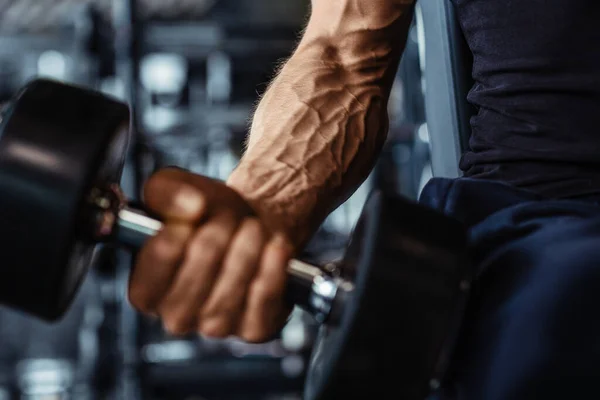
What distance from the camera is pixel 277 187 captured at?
0.63 metres

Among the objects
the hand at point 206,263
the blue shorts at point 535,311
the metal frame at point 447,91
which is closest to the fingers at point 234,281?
the hand at point 206,263

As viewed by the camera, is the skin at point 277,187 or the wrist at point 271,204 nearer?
the skin at point 277,187

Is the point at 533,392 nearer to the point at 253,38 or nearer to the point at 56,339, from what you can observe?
the point at 253,38

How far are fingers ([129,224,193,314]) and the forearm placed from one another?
0.11 meters

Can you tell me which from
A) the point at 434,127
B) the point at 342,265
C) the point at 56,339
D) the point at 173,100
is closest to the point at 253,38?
the point at 173,100

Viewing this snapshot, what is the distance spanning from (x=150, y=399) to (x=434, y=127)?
181 centimetres

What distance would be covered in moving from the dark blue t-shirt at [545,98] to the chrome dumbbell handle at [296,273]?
0.66 ft

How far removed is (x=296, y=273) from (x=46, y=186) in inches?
5.7

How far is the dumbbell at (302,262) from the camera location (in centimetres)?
45

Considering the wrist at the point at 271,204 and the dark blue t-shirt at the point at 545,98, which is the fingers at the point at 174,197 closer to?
the wrist at the point at 271,204

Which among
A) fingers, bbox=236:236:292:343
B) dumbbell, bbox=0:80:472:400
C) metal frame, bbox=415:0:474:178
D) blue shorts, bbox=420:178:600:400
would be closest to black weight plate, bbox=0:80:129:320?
dumbbell, bbox=0:80:472:400

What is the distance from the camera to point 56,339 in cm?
364

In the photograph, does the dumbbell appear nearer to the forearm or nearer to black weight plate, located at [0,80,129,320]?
black weight plate, located at [0,80,129,320]

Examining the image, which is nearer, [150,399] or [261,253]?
[261,253]
